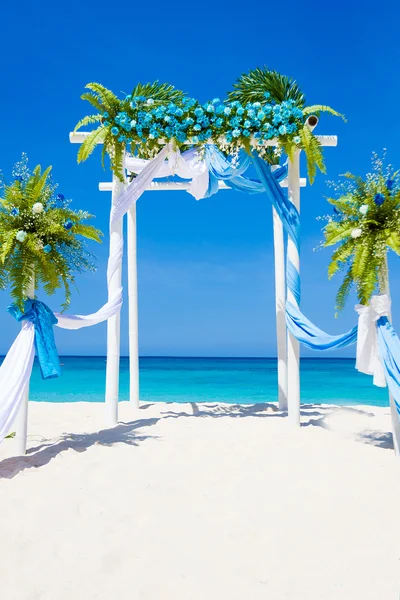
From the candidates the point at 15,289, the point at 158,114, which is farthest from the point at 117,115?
the point at 15,289

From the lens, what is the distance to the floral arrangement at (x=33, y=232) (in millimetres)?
5367

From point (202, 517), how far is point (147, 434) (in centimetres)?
269

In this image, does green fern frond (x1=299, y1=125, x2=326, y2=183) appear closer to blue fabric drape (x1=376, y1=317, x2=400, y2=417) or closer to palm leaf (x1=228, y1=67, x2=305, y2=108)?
palm leaf (x1=228, y1=67, x2=305, y2=108)

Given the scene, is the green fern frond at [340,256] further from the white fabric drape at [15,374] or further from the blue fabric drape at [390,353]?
the white fabric drape at [15,374]

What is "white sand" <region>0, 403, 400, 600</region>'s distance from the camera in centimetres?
287

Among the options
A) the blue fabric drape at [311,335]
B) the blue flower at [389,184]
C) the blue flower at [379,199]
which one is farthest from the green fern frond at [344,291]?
the blue flower at [389,184]

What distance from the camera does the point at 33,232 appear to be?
5.48 metres

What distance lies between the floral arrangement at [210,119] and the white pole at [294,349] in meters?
0.41

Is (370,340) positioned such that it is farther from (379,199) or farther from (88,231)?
(88,231)

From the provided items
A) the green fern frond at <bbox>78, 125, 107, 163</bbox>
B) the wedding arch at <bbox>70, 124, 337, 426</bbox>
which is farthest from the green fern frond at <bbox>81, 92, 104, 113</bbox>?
the wedding arch at <bbox>70, 124, 337, 426</bbox>

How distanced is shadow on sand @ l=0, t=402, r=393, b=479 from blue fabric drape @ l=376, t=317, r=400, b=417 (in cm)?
108

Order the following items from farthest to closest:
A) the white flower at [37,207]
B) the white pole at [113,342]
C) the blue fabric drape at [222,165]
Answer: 1. the white pole at [113,342]
2. the blue fabric drape at [222,165]
3. the white flower at [37,207]

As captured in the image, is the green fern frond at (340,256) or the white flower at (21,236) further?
the green fern frond at (340,256)

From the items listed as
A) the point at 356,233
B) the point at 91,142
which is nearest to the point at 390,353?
the point at 356,233
